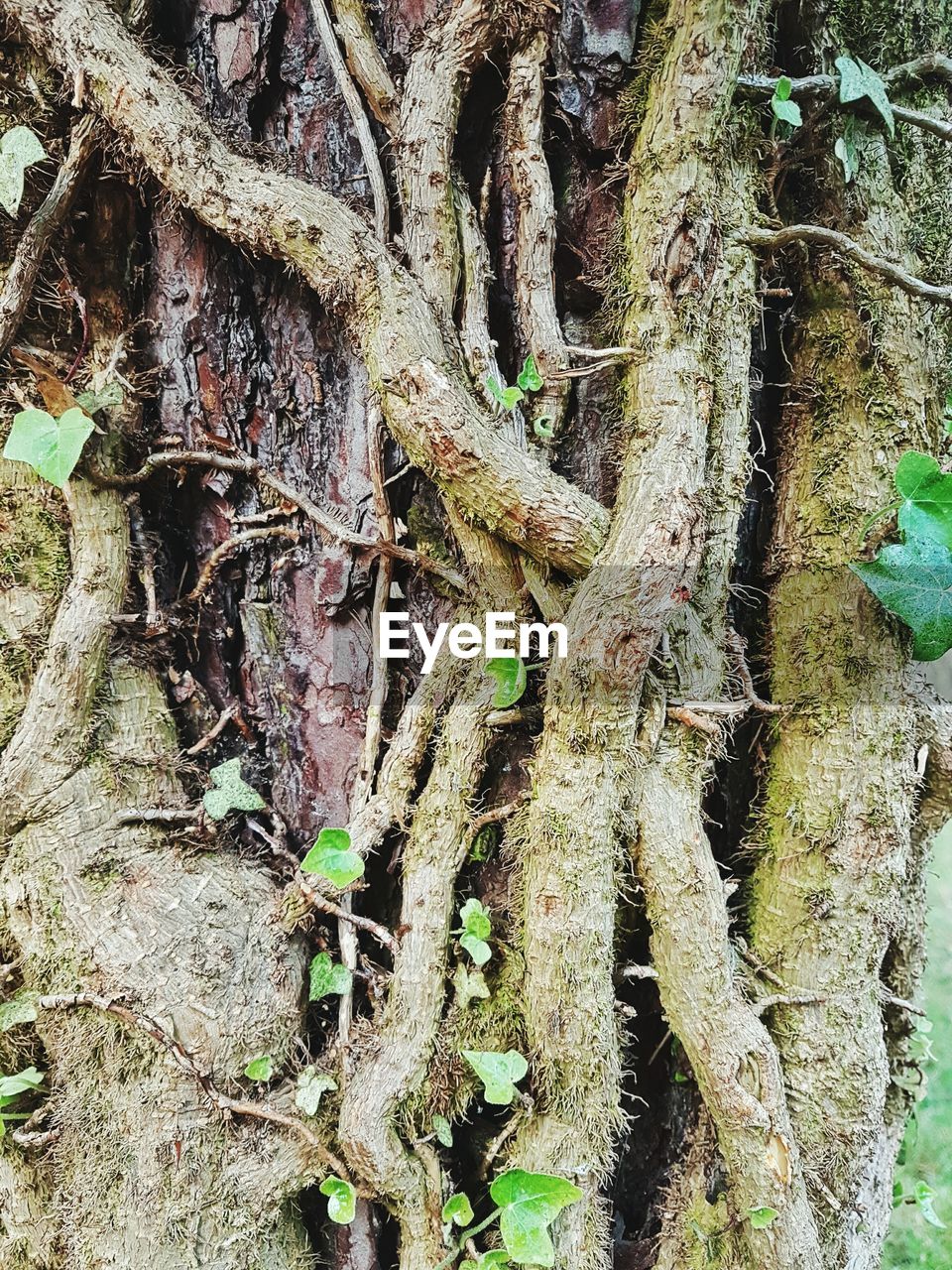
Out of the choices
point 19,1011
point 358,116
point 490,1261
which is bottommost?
point 490,1261

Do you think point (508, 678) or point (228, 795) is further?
point (228, 795)

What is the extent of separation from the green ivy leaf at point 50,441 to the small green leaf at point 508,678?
668mm

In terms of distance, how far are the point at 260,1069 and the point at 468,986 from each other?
0.32m

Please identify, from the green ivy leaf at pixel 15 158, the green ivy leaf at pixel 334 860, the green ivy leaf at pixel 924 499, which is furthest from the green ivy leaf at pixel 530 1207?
the green ivy leaf at pixel 15 158

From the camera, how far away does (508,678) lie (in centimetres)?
117

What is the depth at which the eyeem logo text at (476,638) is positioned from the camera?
1.18m

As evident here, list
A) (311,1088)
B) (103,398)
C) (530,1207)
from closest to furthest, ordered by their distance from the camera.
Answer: (530,1207) → (311,1088) → (103,398)

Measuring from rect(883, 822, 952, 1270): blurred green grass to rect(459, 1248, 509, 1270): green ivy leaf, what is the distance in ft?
2.73

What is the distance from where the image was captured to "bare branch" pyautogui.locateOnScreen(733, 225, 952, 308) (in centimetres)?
116

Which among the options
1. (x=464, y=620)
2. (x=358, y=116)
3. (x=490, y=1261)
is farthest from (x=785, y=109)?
(x=490, y=1261)

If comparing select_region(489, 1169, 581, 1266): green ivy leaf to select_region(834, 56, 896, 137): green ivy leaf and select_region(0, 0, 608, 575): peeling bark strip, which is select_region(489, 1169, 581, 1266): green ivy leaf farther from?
select_region(834, 56, 896, 137): green ivy leaf

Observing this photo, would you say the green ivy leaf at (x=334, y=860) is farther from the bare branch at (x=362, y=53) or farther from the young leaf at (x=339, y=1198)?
the bare branch at (x=362, y=53)

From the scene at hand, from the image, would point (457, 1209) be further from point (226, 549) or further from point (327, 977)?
point (226, 549)

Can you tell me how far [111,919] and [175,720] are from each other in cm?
32
